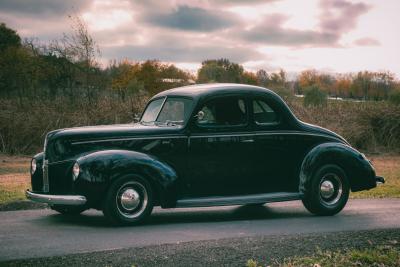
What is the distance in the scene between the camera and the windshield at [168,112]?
345 inches

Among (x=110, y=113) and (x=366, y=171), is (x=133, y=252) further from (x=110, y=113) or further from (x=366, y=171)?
(x=110, y=113)

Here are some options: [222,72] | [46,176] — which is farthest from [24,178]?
[222,72]

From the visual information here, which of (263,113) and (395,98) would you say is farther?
(395,98)

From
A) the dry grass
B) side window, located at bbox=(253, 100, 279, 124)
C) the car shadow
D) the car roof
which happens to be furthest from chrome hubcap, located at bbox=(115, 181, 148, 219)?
the dry grass

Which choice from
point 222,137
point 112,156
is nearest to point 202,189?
point 222,137

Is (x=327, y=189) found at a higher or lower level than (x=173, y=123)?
lower

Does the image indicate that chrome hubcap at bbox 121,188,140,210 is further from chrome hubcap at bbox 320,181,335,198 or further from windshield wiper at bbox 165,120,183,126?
chrome hubcap at bbox 320,181,335,198

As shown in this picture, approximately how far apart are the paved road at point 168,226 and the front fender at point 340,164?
Answer: 52cm

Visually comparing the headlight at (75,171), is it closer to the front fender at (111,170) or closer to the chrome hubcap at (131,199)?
the front fender at (111,170)

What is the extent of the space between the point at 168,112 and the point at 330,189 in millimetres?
2875

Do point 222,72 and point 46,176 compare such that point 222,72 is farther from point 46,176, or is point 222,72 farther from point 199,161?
point 46,176

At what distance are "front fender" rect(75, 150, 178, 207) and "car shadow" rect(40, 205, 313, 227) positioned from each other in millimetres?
653

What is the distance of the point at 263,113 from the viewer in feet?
30.1

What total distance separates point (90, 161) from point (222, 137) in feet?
6.64
